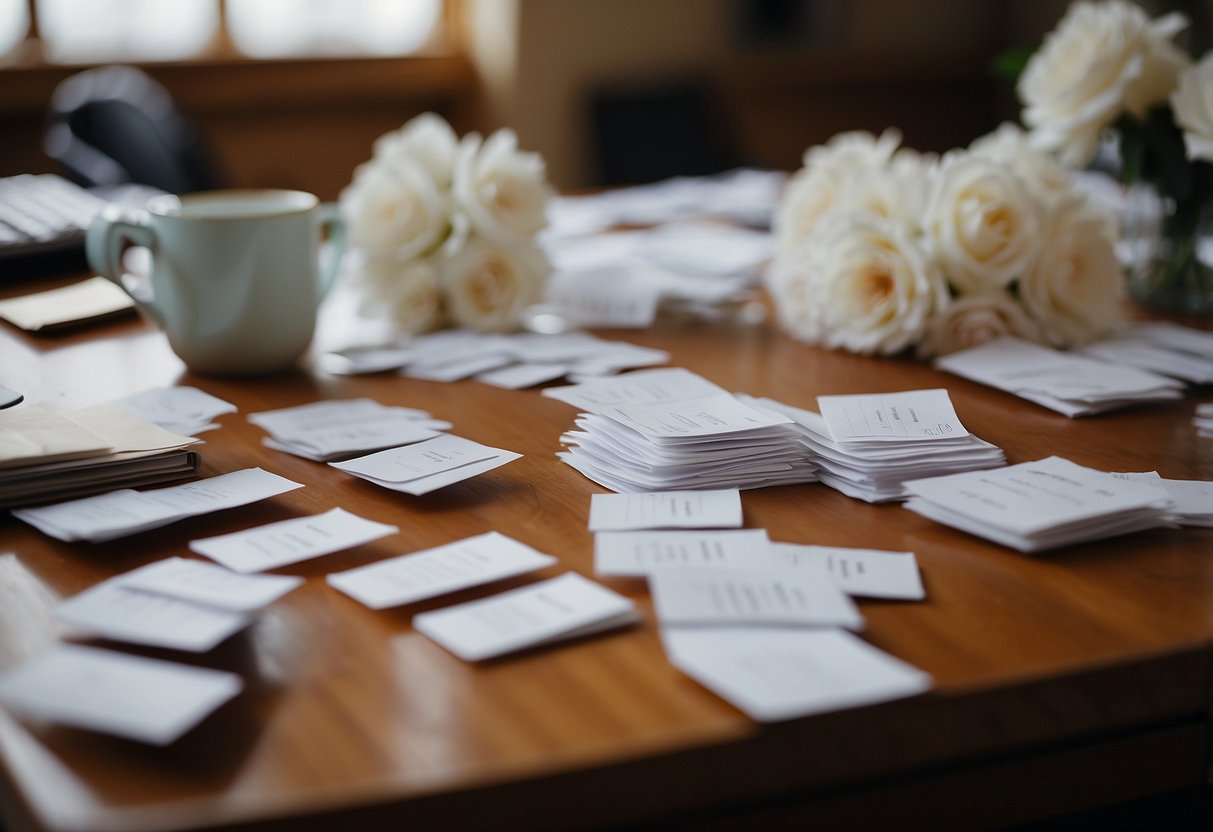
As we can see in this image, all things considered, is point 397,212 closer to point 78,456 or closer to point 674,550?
point 78,456

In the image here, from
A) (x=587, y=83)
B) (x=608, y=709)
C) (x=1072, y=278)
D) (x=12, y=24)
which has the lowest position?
(x=608, y=709)

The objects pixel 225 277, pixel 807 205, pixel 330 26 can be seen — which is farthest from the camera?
pixel 330 26

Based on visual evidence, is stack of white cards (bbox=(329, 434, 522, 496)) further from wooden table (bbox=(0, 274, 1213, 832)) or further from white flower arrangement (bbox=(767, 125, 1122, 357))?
white flower arrangement (bbox=(767, 125, 1122, 357))

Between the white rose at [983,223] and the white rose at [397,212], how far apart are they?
1.57 ft

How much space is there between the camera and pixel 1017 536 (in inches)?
28.0


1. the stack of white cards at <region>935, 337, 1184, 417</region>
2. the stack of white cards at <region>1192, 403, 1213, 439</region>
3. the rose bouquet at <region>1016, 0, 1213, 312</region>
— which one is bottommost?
the stack of white cards at <region>1192, 403, 1213, 439</region>

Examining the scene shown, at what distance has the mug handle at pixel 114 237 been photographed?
1.03 metres

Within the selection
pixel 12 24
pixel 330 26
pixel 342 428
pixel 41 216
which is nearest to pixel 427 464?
pixel 342 428

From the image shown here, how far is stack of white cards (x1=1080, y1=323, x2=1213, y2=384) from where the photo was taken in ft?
3.53

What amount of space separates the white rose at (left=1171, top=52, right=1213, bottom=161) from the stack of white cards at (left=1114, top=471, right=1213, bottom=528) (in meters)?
0.45

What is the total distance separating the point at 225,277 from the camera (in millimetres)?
1021

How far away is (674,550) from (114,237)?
622mm

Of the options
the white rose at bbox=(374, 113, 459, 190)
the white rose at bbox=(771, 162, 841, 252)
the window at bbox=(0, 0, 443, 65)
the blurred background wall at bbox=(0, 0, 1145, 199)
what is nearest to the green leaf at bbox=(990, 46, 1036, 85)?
the white rose at bbox=(771, 162, 841, 252)

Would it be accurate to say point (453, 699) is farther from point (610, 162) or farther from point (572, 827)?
point (610, 162)
